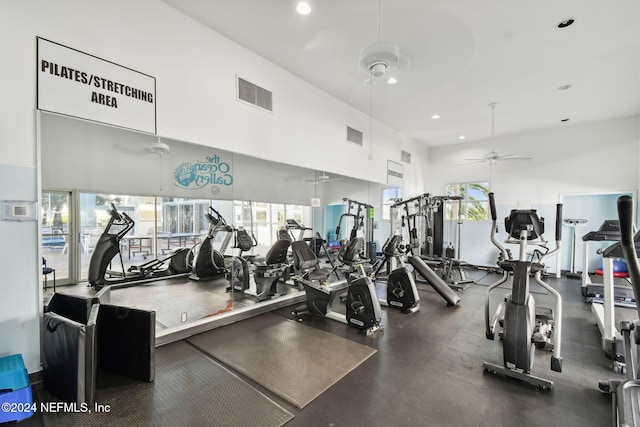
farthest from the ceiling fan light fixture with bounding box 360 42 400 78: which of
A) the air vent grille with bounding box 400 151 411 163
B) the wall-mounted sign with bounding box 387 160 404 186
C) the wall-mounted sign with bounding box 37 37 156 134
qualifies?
the air vent grille with bounding box 400 151 411 163

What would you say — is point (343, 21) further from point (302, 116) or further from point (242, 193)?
point (242, 193)

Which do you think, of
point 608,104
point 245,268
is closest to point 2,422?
point 245,268

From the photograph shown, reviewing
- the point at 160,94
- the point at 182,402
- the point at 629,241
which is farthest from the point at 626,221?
the point at 160,94

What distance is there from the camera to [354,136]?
6.50 m

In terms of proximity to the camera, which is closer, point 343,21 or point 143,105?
point 143,105

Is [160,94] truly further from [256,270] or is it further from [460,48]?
[460,48]

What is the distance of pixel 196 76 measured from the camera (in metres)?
3.60

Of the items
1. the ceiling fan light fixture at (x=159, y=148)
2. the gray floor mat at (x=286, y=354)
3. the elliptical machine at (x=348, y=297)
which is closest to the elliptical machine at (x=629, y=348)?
the gray floor mat at (x=286, y=354)

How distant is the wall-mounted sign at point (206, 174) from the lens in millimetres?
3799

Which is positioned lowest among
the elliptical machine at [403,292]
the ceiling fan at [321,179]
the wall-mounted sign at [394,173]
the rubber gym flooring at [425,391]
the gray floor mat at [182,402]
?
the rubber gym flooring at [425,391]

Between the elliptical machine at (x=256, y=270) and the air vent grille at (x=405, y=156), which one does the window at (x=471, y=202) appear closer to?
the air vent grille at (x=405, y=156)

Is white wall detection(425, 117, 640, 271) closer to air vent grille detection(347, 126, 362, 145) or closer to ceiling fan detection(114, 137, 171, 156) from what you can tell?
air vent grille detection(347, 126, 362, 145)

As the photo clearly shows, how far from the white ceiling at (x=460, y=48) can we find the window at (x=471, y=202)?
9.50 ft

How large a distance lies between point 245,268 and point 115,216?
201 cm
